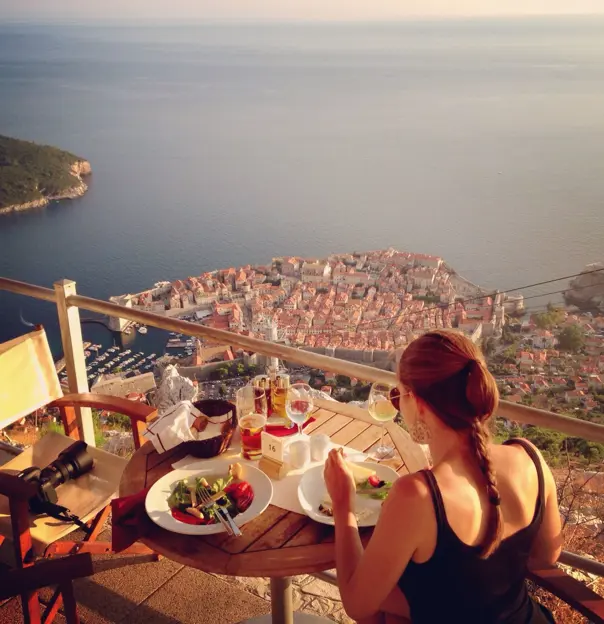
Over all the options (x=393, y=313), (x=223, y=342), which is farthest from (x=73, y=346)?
(x=393, y=313)

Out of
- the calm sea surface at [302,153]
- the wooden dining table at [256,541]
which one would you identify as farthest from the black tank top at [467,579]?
the calm sea surface at [302,153]

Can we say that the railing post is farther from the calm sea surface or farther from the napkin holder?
the calm sea surface

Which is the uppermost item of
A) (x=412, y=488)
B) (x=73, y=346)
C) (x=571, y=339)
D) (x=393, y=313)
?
(x=412, y=488)

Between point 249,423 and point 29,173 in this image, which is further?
point 29,173

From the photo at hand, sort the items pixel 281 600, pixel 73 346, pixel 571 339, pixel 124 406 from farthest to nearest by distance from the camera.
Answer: pixel 571 339
pixel 73 346
pixel 124 406
pixel 281 600

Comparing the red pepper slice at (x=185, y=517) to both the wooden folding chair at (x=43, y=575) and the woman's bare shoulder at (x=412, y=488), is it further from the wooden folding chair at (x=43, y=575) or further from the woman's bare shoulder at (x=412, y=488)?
the woman's bare shoulder at (x=412, y=488)

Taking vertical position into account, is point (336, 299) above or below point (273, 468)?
below

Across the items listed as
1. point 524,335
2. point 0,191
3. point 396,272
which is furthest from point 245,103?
point 524,335

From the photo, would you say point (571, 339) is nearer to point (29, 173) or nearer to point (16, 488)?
point (16, 488)
